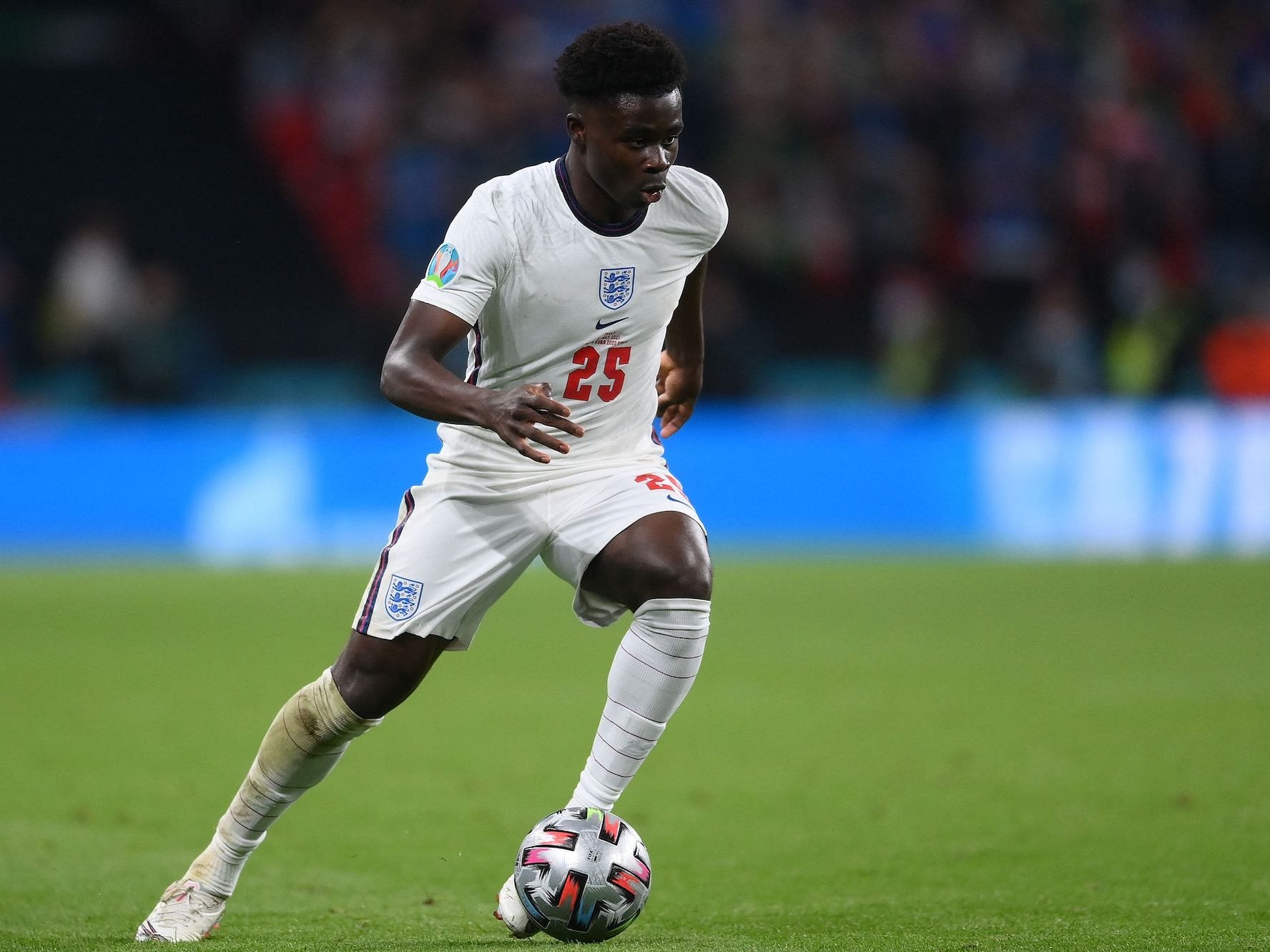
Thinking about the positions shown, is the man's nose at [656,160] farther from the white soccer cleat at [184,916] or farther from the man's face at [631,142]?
the white soccer cleat at [184,916]

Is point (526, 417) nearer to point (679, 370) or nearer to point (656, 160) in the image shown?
point (656, 160)

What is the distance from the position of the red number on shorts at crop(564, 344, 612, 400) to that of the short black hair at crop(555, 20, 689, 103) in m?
0.66

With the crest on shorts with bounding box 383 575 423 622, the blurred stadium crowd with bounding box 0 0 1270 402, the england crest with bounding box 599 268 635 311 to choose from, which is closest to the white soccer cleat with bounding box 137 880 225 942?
the crest on shorts with bounding box 383 575 423 622

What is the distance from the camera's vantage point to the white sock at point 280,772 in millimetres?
4418

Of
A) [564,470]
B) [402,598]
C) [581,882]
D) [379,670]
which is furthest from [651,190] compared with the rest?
[581,882]

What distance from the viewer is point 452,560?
14.5 ft

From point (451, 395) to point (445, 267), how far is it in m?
0.40

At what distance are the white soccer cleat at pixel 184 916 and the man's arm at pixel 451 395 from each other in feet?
4.68

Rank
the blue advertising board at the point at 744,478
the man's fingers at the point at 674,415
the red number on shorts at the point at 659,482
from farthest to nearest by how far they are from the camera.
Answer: the blue advertising board at the point at 744,478 < the man's fingers at the point at 674,415 < the red number on shorts at the point at 659,482

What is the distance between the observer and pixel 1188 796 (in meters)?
5.96

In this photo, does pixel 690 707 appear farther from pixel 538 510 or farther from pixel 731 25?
pixel 731 25

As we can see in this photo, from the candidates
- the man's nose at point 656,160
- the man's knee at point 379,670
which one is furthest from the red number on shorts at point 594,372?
the man's knee at point 379,670

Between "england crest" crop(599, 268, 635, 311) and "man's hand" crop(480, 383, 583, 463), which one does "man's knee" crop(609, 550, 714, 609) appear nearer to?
"man's hand" crop(480, 383, 583, 463)

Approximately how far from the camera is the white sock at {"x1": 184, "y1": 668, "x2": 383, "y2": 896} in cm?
442
